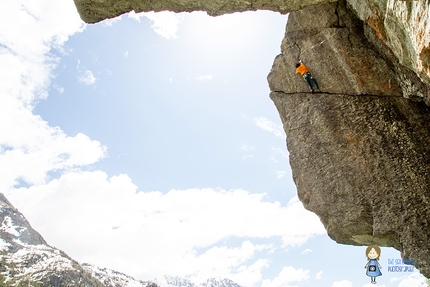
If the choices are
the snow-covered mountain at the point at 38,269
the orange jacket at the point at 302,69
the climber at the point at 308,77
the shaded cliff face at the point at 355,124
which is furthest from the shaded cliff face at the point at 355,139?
the snow-covered mountain at the point at 38,269

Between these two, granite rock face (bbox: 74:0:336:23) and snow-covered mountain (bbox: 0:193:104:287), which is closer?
granite rock face (bbox: 74:0:336:23)

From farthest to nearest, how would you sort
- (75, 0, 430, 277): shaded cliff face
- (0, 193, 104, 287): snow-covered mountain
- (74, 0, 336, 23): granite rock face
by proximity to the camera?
(0, 193, 104, 287): snow-covered mountain → (75, 0, 430, 277): shaded cliff face → (74, 0, 336, 23): granite rock face

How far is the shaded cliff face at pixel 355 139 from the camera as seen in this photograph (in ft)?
40.9

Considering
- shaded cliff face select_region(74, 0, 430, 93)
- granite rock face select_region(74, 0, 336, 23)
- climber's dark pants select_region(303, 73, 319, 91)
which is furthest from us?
climber's dark pants select_region(303, 73, 319, 91)

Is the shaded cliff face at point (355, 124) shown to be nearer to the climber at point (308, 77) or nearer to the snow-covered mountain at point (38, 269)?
the climber at point (308, 77)

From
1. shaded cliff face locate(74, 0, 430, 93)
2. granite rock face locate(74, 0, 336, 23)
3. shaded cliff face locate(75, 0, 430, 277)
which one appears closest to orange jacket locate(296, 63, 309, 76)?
shaded cliff face locate(75, 0, 430, 277)

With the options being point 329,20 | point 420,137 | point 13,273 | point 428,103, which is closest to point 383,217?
point 420,137

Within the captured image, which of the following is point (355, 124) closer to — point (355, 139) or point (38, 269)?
point (355, 139)

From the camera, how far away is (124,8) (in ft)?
31.1

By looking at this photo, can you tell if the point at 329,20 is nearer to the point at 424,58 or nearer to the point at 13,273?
the point at 424,58

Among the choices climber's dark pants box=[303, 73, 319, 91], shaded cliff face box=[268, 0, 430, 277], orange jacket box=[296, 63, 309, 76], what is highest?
→ orange jacket box=[296, 63, 309, 76]

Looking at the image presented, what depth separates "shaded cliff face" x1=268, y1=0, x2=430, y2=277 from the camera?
12.5 m

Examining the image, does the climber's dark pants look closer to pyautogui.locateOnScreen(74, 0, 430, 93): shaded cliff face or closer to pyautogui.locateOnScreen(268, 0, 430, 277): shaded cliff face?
pyautogui.locateOnScreen(268, 0, 430, 277): shaded cliff face

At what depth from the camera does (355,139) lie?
13984 mm
